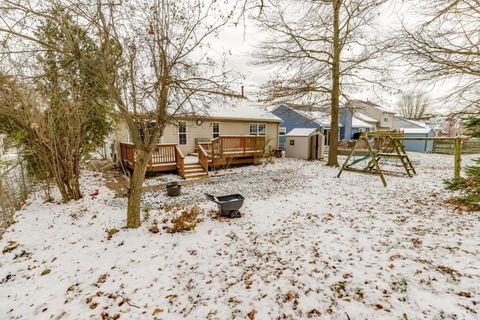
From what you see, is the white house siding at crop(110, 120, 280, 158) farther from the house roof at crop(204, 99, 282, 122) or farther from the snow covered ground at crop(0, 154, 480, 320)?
the snow covered ground at crop(0, 154, 480, 320)

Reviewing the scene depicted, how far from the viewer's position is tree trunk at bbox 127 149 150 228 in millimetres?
4297

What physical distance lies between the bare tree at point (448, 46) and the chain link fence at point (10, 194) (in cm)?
1161

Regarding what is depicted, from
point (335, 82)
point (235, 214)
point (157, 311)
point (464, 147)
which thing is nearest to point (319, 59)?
point (335, 82)

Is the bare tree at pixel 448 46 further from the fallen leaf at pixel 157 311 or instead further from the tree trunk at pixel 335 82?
the fallen leaf at pixel 157 311

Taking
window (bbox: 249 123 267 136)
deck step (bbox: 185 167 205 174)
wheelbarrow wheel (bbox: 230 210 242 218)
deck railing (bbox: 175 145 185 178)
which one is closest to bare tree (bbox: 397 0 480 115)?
wheelbarrow wheel (bbox: 230 210 242 218)

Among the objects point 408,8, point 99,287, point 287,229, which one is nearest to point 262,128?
point 408,8

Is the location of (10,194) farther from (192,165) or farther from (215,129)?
(215,129)

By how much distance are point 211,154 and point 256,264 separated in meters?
8.27

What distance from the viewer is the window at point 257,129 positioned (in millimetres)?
14805

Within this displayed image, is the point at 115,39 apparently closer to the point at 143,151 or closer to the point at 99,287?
the point at 143,151

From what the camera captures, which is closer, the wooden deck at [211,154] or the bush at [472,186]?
the bush at [472,186]

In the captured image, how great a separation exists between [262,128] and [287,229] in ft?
38.0

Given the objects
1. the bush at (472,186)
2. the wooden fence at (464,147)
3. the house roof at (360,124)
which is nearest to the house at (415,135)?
the wooden fence at (464,147)

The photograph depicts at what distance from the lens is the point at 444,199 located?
590 centimetres
